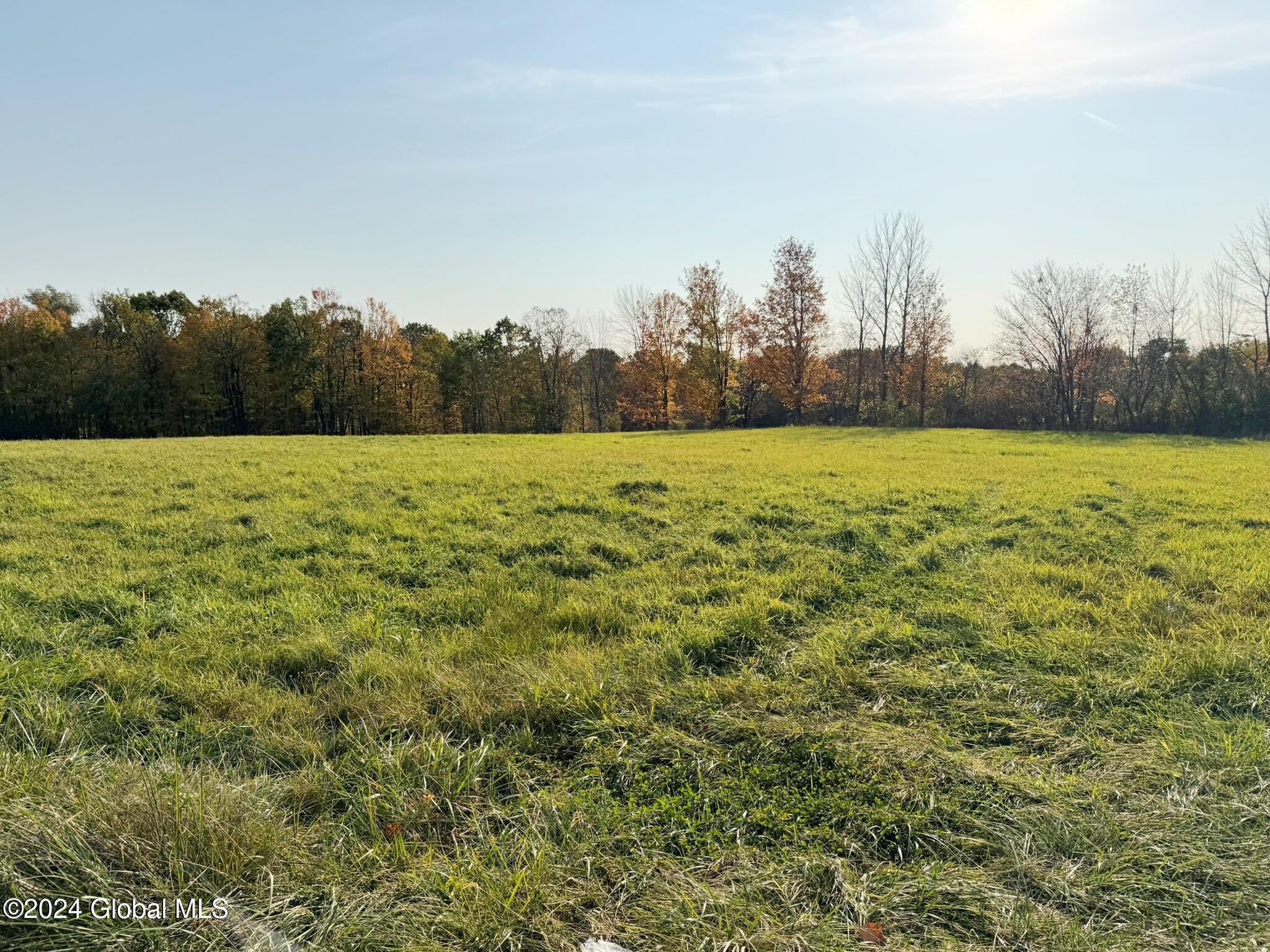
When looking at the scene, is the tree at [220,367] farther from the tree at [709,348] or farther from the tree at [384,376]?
the tree at [709,348]

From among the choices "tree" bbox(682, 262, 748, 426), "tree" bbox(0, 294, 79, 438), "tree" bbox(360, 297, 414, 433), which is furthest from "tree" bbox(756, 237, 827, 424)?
"tree" bbox(0, 294, 79, 438)

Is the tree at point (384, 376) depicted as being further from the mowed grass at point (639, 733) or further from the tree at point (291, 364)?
the mowed grass at point (639, 733)

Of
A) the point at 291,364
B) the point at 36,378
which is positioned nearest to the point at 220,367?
the point at 291,364

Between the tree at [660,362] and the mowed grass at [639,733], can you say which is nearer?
→ the mowed grass at [639,733]

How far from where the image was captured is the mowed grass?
2076 millimetres

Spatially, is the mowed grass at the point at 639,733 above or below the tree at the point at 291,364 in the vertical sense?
below

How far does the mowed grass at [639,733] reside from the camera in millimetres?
2076

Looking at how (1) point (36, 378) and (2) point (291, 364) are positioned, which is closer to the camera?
(1) point (36, 378)

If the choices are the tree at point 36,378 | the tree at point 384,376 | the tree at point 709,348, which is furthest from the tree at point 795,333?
the tree at point 36,378

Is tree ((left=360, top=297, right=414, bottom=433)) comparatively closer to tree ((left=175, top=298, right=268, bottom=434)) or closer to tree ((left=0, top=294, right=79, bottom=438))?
tree ((left=175, top=298, right=268, bottom=434))

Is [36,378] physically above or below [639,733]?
above

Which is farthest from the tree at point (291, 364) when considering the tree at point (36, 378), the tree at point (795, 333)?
the tree at point (795, 333)

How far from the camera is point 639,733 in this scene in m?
3.17

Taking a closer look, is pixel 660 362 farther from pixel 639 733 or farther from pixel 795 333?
pixel 639 733
